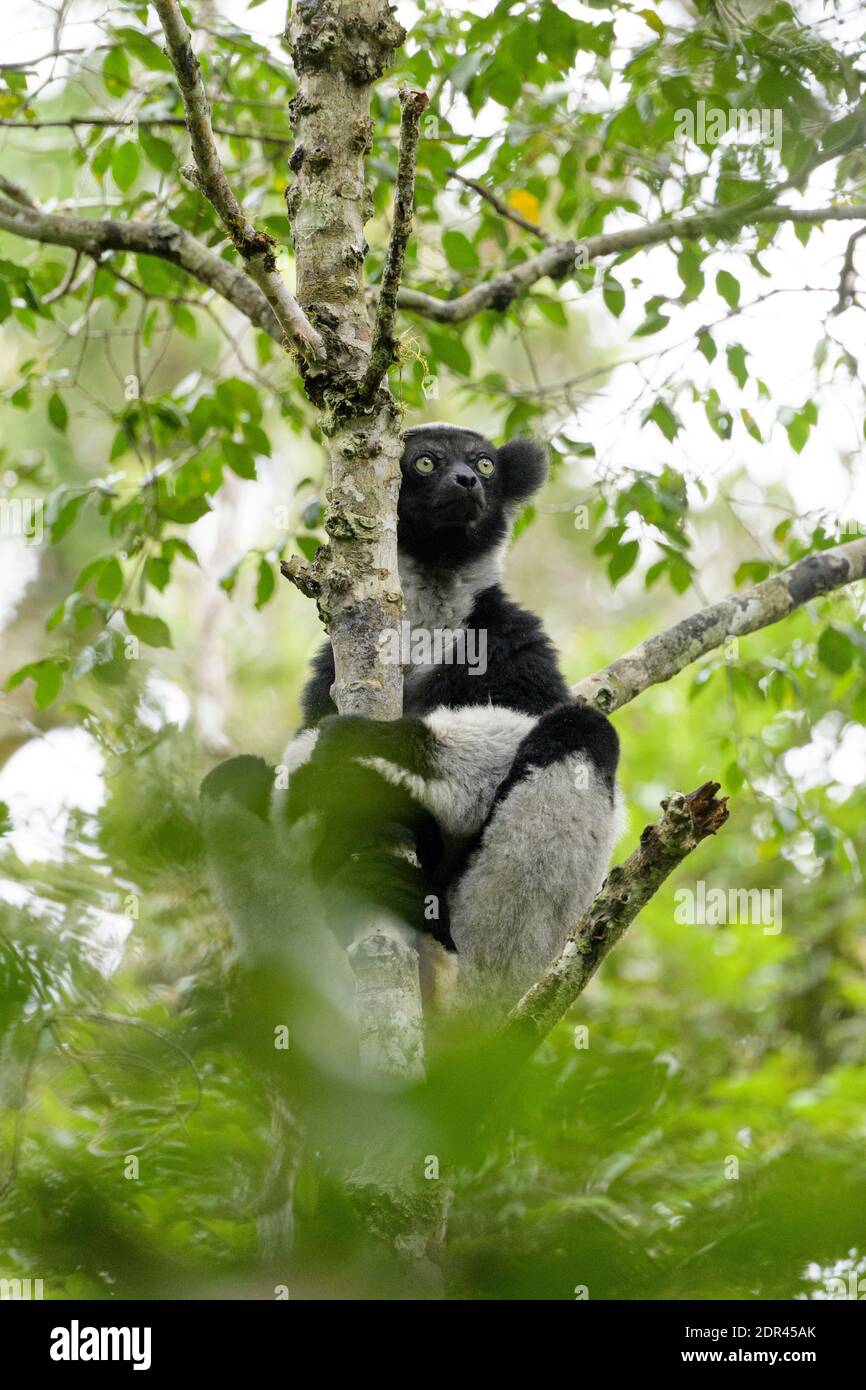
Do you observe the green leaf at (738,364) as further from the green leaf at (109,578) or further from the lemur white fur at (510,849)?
the green leaf at (109,578)

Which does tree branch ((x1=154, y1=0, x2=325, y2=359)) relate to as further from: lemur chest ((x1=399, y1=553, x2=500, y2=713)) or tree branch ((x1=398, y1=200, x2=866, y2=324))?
tree branch ((x1=398, y1=200, x2=866, y2=324))

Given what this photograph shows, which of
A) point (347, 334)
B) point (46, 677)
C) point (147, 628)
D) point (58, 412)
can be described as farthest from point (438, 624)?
point (58, 412)

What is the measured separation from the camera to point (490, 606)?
16.9ft

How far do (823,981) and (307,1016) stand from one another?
8.36 meters

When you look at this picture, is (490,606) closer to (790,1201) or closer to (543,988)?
(543,988)

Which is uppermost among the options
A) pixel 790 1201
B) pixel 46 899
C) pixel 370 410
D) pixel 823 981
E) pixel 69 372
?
pixel 69 372

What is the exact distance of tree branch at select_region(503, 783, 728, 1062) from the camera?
2570mm

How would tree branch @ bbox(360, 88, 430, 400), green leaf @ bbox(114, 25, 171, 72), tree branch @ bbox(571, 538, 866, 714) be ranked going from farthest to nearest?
green leaf @ bbox(114, 25, 171, 72) → tree branch @ bbox(571, 538, 866, 714) → tree branch @ bbox(360, 88, 430, 400)

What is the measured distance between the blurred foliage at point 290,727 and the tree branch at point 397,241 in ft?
3.40

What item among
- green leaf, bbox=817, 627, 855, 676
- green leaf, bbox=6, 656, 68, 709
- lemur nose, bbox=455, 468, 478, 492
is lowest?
green leaf, bbox=6, 656, 68, 709

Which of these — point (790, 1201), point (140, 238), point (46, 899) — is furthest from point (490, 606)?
point (790, 1201)

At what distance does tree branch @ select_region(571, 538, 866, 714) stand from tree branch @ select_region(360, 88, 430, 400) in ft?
5.13

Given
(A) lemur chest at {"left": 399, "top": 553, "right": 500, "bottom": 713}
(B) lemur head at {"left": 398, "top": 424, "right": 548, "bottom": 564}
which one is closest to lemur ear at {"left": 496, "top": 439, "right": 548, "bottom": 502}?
(B) lemur head at {"left": 398, "top": 424, "right": 548, "bottom": 564}

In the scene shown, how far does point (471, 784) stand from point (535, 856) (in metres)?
0.34
